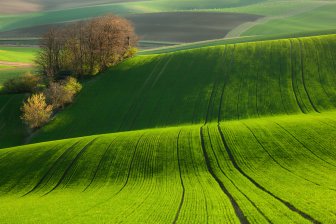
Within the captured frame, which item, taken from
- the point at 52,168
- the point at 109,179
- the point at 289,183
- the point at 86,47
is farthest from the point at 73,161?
the point at 86,47

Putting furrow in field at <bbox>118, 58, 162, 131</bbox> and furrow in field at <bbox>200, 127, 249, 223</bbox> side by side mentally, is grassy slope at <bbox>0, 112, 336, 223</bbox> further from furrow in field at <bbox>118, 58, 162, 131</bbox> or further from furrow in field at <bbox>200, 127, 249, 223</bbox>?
furrow in field at <bbox>118, 58, 162, 131</bbox>

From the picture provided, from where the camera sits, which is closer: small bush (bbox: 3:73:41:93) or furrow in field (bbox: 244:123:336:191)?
furrow in field (bbox: 244:123:336:191)

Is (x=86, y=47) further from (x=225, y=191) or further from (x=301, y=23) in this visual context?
(x=301, y=23)

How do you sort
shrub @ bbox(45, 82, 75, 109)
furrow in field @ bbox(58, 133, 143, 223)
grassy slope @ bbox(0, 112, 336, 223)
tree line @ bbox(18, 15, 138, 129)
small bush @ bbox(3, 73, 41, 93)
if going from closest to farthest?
grassy slope @ bbox(0, 112, 336, 223) < furrow in field @ bbox(58, 133, 143, 223) < shrub @ bbox(45, 82, 75, 109) < small bush @ bbox(3, 73, 41, 93) < tree line @ bbox(18, 15, 138, 129)

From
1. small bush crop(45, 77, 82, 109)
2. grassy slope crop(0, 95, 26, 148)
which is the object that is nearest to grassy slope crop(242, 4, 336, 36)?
small bush crop(45, 77, 82, 109)

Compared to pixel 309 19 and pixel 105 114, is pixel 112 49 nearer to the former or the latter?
pixel 105 114

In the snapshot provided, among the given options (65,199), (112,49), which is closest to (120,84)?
(112,49)

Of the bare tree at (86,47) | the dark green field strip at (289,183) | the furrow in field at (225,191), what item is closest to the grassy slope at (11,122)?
the bare tree at (86,47)
